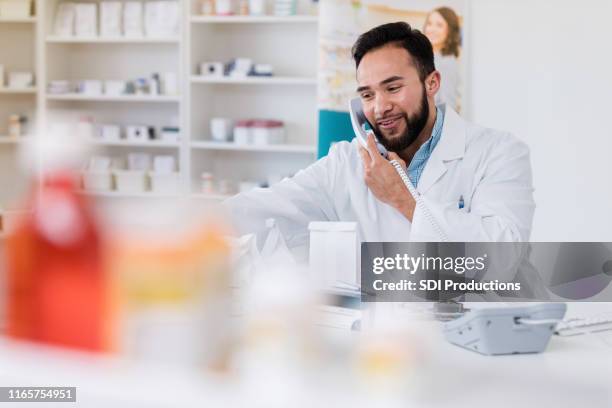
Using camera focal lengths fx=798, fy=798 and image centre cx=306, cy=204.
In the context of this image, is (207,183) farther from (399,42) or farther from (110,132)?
(399,42)

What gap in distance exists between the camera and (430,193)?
2.09 metres

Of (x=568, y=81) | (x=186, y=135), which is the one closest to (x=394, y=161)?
(x=568, y=81)

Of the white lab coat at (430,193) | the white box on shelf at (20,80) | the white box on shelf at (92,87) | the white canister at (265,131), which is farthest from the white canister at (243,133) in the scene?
the white lab coat at (430,193)

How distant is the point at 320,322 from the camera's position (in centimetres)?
122

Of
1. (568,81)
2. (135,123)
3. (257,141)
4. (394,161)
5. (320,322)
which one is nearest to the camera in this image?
(320,322)

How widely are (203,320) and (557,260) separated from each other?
5.46 feet

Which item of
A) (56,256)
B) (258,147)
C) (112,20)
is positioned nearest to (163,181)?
(258,147)

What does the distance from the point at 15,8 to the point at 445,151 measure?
11.5 ft

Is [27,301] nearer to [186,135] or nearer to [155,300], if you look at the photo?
[155,300]

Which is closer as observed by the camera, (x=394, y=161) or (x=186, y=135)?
(x=394, y=161)

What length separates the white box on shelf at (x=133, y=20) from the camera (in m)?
4.66

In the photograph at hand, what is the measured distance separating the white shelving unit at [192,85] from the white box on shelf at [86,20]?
0.07 m

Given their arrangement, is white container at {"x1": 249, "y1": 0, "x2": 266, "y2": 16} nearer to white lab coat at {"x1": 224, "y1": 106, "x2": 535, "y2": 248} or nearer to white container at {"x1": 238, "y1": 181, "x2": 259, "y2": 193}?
white container at {"x1": 238, "y1": 181, "x2": 259, "y2": 193}

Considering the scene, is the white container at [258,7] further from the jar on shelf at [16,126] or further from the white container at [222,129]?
the jar on shelf at [16,126]
